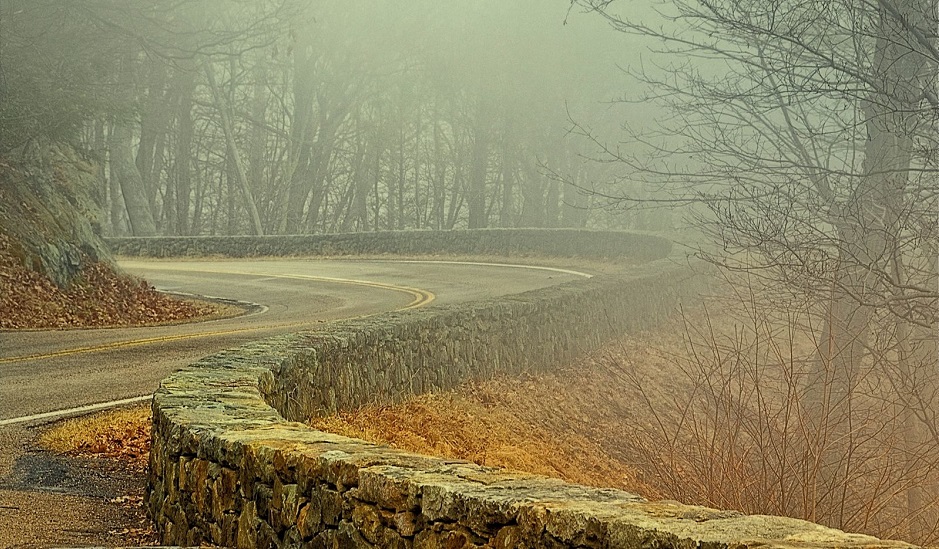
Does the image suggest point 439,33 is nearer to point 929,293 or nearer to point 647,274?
point 647,274

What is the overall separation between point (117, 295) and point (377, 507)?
57.6ft

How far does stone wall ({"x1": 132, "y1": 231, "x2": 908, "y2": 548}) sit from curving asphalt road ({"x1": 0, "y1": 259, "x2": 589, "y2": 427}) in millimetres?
2419

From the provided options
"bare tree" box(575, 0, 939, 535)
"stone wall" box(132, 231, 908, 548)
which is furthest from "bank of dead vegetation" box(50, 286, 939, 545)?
"stone wall" box(132, 231, 908, 548)

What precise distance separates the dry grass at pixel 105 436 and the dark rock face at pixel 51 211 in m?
10.2

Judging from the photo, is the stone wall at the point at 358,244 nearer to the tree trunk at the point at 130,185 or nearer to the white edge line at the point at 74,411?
the tree trunk at the point at 130,185

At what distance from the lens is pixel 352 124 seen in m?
59.2

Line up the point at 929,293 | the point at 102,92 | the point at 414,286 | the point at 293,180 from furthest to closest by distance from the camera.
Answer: the point at 293,180 < the point at 414,286 < the point at 102,92 < the point at 929,293

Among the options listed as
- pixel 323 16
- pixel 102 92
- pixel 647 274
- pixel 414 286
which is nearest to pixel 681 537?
pixel 102 92

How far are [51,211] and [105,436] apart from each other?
12.6 metres

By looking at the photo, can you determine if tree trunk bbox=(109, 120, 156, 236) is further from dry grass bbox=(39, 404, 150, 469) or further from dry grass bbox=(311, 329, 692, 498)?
dry grass bbox=(39, 404, 150, 469)

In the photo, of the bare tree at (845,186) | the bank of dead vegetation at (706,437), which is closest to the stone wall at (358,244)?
the bank of dead vegetation at (706,437)

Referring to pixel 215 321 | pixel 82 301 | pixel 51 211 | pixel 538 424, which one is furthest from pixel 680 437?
pixel 51 211

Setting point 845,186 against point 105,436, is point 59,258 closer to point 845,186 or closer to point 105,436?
point 105,436

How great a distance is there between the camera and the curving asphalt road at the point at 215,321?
13.0 m
